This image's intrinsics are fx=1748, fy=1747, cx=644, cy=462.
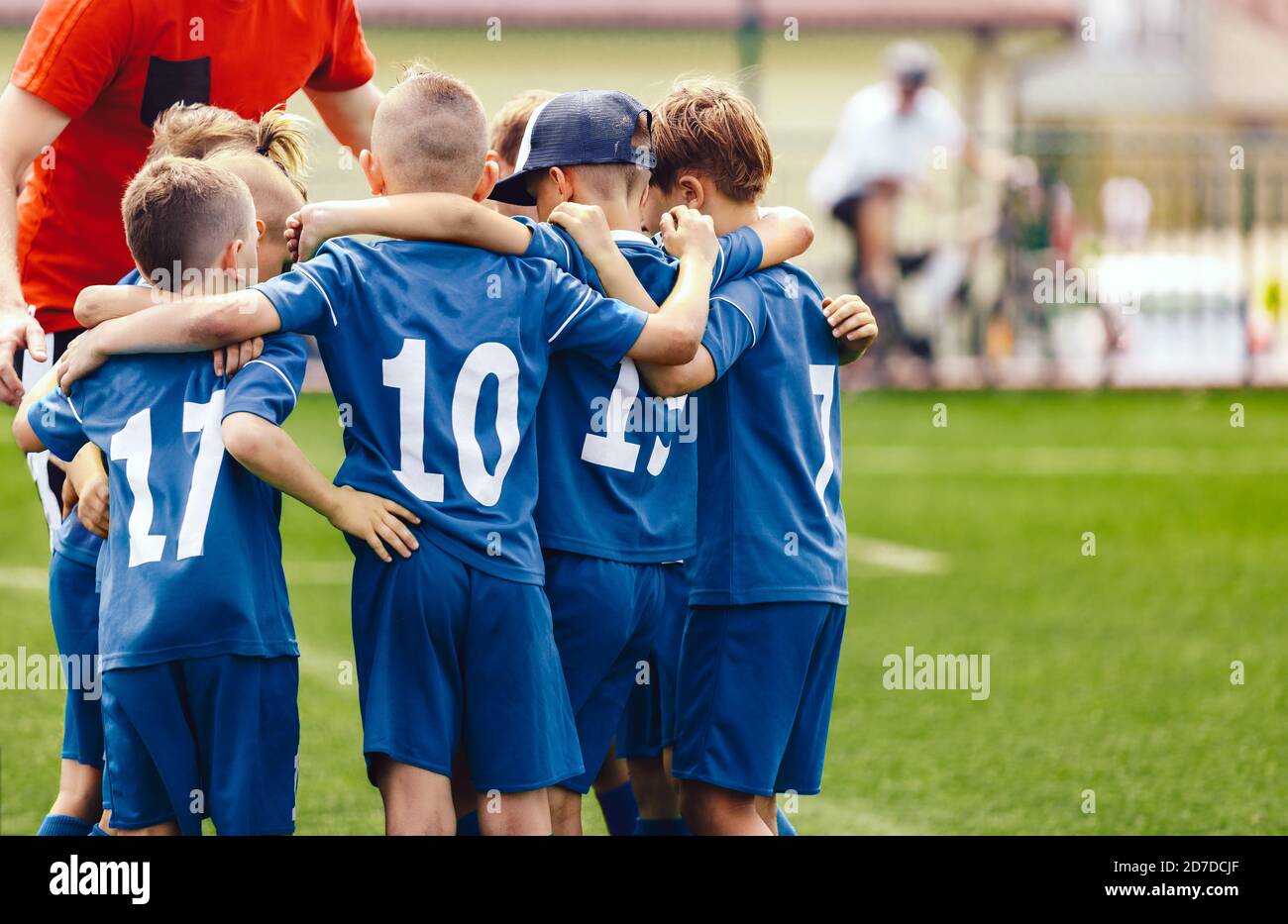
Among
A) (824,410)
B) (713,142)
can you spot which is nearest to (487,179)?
(713,142)

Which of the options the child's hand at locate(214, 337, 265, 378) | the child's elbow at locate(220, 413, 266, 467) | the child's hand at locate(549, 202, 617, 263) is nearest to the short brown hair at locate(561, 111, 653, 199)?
the child's hand at locate(549, 202, 617, 263)

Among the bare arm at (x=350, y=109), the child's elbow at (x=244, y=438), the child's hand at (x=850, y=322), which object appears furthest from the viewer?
the bare arm at (x=350, y=109)

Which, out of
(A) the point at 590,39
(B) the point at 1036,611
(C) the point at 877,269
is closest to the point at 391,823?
(B) the point at 1036,611

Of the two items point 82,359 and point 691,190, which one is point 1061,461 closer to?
point 691,190

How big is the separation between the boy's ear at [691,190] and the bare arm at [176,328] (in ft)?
3.03

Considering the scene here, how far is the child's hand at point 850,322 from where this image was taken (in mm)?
3428

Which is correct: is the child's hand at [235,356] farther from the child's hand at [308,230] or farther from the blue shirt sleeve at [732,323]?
the blue shirt sleeve at [732,323]

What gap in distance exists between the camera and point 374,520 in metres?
2.96

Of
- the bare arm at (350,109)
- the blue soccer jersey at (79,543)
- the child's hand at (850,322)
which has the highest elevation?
the bare arm at (350,109)

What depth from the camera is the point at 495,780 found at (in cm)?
305

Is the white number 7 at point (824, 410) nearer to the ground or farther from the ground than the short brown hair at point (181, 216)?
nearer to the ground

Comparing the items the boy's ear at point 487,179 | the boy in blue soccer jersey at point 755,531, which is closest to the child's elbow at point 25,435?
the boy's ear at point 487,179

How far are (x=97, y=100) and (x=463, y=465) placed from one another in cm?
131
